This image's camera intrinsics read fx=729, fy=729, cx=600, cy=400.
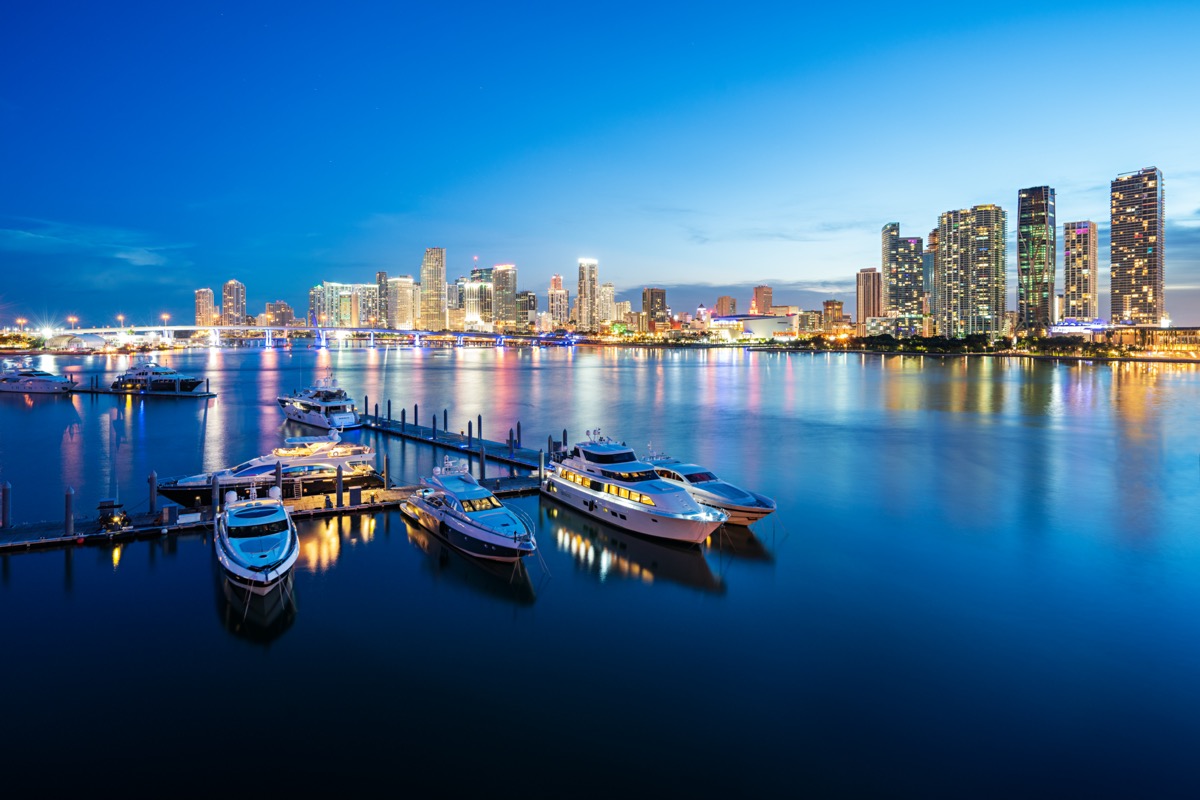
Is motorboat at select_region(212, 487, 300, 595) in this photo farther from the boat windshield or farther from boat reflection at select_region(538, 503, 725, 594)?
boat reflection at select_region(538, 503, 725, 594)

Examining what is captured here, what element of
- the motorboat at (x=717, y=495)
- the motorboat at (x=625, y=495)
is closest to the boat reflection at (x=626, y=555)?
the motorboat at (x=625, y=495)

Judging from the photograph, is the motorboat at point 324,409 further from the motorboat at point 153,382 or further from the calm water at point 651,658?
the motorboat at point 153,382

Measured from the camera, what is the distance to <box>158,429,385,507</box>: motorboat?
20766 millimetres

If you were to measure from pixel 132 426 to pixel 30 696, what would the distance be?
36.3 meters

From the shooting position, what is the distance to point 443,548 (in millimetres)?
17922

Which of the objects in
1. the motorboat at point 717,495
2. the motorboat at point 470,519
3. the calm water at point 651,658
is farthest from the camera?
the motorboat at point 717,495

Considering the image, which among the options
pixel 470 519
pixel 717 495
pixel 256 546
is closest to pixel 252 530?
pixel 256 546

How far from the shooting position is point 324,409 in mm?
39250

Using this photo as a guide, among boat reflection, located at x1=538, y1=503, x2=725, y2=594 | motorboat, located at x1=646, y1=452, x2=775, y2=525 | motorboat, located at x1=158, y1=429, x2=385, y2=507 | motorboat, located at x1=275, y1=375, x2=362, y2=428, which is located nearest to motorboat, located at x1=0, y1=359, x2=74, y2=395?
motorboat, located at x1=275, y1=375, x2=362, y2=428

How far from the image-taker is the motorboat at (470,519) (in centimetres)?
1603

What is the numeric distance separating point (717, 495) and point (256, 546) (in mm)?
11184

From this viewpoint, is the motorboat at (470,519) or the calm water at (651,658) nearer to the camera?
the calm water at (651,658)

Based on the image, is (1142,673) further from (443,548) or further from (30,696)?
(30,696)

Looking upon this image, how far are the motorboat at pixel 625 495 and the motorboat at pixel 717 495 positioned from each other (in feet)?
2.68
